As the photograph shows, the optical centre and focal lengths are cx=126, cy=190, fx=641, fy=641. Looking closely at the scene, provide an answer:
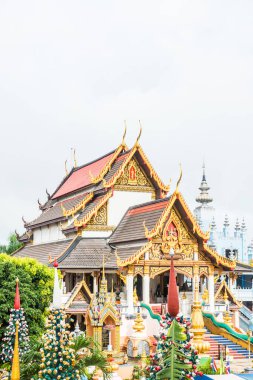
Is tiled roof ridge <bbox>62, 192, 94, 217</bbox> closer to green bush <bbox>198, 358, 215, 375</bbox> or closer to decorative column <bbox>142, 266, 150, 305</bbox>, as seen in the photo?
decorative column <bbox>142, 266, 150, 305</bbox>

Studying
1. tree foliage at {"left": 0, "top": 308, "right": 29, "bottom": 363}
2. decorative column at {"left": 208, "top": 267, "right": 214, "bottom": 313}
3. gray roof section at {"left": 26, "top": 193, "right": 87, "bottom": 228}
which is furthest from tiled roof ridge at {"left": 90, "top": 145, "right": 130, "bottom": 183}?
tree foliage at {"left": 0, "top": 308, "right": 29, "bottom": 363}

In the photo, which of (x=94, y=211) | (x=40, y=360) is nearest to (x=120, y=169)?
(x=94, y=211)

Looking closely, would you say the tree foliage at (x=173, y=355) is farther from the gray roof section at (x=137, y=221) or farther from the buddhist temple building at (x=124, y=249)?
the gray roof section at (x=137, y=221)

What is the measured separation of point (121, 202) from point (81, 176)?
5448 millimetres

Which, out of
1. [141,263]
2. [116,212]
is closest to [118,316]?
[141,263]

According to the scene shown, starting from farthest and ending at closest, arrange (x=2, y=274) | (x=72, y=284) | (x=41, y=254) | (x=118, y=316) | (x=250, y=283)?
1. (x=250, y=283)
2. (x=41, y=254)
3. (x=72, y=284)
4. (x=118, y=316)
5. (x=2, y=274)

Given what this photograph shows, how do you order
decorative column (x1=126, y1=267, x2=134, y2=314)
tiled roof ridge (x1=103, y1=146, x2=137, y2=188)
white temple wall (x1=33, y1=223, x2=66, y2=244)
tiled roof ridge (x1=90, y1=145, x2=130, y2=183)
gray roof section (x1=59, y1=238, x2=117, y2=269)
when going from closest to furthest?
decorative column (x1=126, y1=267, x2=134, y2=314) → gray roof section (x1=59, y1=238, x2=117, y2=269) → tiled roof ridge (x1=103, y1=146, x2=137, y2=188) → tiled roof ridge (x1=90, y1=145, x2=130, y2=183) → white temple wall (x1=33, y1=223, x2=66, y2=244)

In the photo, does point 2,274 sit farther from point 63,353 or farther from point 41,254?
point 63,353

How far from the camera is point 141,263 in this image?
906 inches

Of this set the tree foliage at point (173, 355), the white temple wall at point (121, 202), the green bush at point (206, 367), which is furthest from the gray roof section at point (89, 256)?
the tree foliage at point (173, 355)

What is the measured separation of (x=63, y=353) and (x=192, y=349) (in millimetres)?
1868

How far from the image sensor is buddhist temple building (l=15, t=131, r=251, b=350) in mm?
22469

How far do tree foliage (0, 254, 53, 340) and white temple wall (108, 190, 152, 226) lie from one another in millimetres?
6105

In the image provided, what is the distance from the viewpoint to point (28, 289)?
20.1 metres
